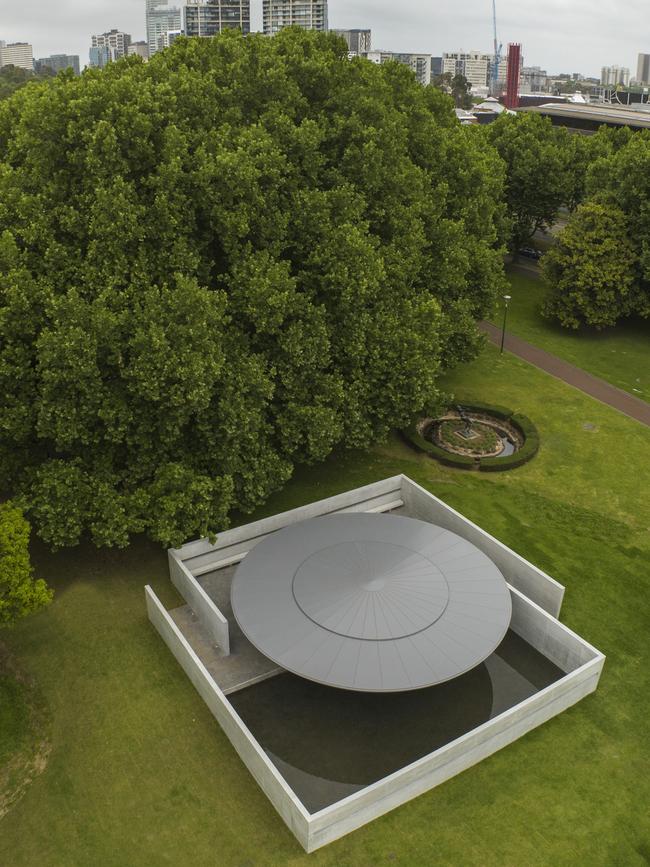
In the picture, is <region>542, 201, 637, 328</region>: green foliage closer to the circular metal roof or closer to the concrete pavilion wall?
the concrete pavilion wall

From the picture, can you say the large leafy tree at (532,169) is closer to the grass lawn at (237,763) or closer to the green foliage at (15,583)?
the grass lawn at (237,763)

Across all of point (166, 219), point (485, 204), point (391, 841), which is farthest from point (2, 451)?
point (485, 204)

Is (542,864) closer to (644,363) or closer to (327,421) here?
(327,421)

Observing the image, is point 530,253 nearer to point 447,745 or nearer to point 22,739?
point 447,745

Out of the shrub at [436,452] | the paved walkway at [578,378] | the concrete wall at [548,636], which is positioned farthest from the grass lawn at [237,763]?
the paved walkway at [578,378]

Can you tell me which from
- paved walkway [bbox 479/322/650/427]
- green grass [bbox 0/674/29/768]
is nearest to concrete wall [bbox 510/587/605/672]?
green grass [bbox 0/674/29/768]

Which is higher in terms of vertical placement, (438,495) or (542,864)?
(438,495)
